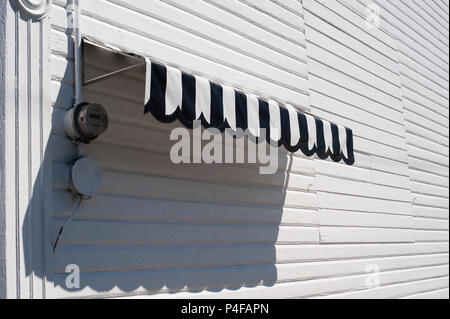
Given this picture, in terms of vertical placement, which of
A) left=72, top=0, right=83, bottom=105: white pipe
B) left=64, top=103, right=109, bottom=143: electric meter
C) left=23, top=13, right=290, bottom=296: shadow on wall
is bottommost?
left=23, top=13, right=290, bottom=296: shadow on wall

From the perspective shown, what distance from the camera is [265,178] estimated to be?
16.5ft

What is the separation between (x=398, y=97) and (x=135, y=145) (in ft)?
15.8

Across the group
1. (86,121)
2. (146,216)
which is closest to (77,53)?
(86,121)

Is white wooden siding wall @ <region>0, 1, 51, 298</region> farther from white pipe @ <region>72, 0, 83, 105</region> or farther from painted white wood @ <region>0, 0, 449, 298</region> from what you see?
white pipe @ <region>72, 0, 83, 105</region>

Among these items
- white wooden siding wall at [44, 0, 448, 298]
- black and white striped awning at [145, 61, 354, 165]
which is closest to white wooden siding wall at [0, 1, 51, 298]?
white wooden siding wall at [44, 0, 448, 298]

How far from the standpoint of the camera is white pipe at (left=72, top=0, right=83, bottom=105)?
3516 mm

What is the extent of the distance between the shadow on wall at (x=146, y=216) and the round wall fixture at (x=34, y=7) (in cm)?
36

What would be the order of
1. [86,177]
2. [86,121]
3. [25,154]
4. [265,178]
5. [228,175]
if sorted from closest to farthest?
[25,154] → [86,121] → [86,177] → [228,175] → [265,178]

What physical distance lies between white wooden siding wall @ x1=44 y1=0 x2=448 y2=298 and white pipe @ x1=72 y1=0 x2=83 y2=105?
1.8 inches

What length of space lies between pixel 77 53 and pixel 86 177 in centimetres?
74

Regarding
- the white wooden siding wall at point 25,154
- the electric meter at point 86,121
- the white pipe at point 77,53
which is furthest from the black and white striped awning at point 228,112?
the white wooden siding wall at point 25,154

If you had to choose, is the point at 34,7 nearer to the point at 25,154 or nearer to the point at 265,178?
the point at 25,154

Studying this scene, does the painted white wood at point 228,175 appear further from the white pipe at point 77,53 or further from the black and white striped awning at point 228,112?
the black and white striped awning at point 228,112

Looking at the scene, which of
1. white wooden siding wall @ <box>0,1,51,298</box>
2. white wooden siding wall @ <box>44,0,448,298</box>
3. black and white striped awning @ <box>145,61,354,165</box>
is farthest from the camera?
white wooden siding wall @ <box>44,0,448,298</box>
